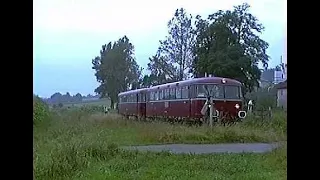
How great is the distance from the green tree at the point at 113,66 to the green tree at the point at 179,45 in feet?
0.60

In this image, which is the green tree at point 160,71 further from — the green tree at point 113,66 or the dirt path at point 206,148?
the dirt path at point 206,148

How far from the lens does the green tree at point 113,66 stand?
2.12m

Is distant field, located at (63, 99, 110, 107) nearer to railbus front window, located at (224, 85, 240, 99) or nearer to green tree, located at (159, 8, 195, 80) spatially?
green tree, located at (159, 8, 195, 80)

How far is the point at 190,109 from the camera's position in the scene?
411 centimetres

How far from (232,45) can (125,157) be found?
1.17 m

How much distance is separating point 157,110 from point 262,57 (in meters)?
2.50

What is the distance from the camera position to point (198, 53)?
7.73ft

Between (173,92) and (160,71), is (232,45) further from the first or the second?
(173,92)

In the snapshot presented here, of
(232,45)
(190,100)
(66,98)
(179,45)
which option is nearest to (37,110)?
(66,98)

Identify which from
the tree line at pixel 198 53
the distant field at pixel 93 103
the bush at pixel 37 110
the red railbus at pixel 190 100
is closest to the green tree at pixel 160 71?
the tree line at pixel 198 53

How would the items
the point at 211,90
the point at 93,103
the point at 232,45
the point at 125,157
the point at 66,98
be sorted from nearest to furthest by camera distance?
the point at 66,98 < the point at 93,103 < the point at 232,45 < the point at 125,157 < the point at 211,90

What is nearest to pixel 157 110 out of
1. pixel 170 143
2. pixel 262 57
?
pixel 170 143

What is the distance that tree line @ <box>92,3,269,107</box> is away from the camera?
2121 mm

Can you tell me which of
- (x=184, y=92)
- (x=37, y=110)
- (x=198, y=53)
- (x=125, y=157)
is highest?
(x=198, y=53)
